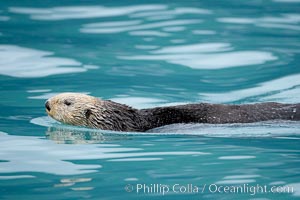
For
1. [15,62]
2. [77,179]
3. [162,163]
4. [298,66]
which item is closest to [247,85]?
[298,66]

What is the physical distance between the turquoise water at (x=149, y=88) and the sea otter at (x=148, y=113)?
17cm

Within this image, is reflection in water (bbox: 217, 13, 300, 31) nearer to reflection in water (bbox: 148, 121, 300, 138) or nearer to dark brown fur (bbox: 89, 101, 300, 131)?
dark brown fur (bbox: 89, 101, 300, 131)

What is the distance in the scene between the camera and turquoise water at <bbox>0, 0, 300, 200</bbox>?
6.94 meters

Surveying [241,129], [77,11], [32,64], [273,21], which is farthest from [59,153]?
[77,11]

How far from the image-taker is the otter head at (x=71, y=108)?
9914 mm

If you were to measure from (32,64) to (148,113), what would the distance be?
3.86 meters

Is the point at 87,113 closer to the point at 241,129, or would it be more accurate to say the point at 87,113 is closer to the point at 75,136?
the point at 75,136

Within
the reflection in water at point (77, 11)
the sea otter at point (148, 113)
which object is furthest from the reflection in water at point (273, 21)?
the sea otter at point (148, 113)

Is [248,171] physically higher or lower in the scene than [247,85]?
lower

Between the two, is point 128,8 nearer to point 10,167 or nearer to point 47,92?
point 47,92

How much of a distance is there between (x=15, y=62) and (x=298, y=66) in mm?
4639

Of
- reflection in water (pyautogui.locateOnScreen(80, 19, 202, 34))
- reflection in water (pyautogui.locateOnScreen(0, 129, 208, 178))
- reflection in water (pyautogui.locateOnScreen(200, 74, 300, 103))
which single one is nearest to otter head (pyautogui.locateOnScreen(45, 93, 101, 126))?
reflection in water (pyautogui.locateOnScreen(0, 129, 208, 178))

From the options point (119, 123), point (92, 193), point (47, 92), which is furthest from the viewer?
point (47, 92)

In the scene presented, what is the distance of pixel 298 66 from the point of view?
1249 centimetres
